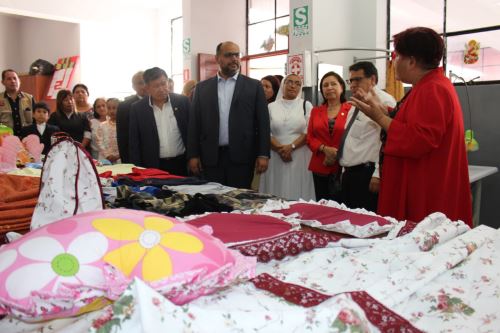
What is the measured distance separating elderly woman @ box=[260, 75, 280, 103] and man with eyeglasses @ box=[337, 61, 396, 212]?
1.42 m

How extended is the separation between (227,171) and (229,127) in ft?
1.03

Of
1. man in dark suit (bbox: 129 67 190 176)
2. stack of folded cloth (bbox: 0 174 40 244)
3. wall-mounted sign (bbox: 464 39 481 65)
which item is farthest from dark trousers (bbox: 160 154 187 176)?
wall-mounted sign (bbox: 464 39 481 65)

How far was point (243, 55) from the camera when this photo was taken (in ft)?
26.9

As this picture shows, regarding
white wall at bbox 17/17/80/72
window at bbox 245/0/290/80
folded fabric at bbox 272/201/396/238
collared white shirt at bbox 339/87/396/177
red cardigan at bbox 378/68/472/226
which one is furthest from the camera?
white wall at bbox 17/17/80/72

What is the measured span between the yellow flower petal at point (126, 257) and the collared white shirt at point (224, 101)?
2.26 metres

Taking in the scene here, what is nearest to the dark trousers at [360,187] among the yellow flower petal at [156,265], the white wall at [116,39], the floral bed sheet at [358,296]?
the floral bed sheet at [358,296]

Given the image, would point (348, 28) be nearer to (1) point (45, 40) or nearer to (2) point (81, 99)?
(2) point (81, 99)

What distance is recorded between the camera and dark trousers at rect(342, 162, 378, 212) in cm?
285

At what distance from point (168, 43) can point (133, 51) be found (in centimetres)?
76

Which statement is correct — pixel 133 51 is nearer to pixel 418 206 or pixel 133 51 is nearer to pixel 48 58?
pixel 48 58

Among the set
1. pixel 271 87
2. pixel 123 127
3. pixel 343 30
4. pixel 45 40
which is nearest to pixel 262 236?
pixel 123 127

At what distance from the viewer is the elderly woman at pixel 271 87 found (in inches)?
168

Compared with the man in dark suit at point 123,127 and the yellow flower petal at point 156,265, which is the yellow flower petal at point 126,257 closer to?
the yellow flower petal at point 156,265

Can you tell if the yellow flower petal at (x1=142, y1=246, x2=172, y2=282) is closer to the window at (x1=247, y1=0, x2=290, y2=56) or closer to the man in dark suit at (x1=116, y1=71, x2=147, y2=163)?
the man in dark suit at (x1=116, y1=71, x2=147, y2=163)
